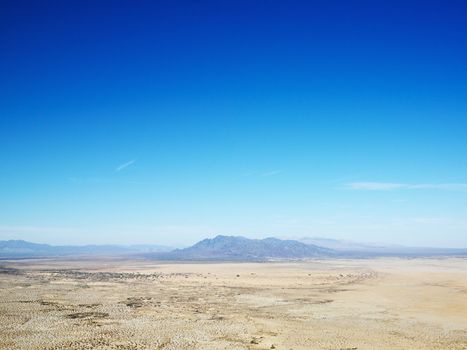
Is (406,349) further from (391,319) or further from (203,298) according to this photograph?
(203,298)

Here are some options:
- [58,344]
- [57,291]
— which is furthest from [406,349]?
[57,291]

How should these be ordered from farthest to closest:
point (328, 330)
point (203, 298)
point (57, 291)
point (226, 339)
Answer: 1. point (57, 291)
2. point (203, 298)
3. point (328, 330)
4. point (226, 339)

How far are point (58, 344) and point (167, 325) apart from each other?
7.13m

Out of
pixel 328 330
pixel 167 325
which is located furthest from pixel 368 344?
pixel 167 325

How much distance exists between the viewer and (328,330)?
26.7 m

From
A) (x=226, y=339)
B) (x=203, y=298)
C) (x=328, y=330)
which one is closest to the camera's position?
(x=226, y=339)

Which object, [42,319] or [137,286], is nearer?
[42,319]

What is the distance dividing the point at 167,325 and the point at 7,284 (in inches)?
1272

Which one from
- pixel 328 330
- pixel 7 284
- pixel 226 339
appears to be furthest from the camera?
pixel 7 284

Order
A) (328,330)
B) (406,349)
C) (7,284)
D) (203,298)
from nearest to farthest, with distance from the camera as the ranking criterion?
(406,349)
(328,330)
(203,298)
(7,284)

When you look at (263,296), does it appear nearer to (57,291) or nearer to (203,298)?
(203,298)

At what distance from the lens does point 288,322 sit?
2895 centimetres

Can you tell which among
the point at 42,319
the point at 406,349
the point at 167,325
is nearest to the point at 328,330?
the point at 406,349

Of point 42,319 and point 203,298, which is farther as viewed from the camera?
point 203,298
